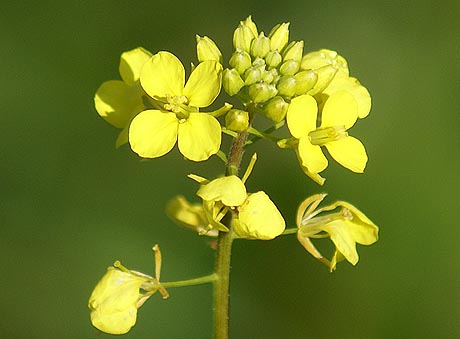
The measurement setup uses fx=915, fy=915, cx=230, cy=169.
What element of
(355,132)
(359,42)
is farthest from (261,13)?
(355,132)

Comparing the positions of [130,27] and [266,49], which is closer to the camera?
[266,49]

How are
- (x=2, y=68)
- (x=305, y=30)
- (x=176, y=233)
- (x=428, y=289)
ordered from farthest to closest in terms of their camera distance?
(x=305, y=30), (x=2, y=68), (x=176, y=233), (x=428, y=289)

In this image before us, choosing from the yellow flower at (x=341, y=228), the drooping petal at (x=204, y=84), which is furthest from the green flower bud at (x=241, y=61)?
the yellow flower at (x=341, y=228)

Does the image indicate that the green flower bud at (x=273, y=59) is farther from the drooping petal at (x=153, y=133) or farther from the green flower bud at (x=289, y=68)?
the drooping petal at (x=153, y=133)

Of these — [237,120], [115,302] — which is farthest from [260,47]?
[115,302]

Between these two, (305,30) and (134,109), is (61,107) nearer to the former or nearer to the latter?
(305,30)

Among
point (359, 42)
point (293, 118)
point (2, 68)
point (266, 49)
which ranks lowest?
point (293, 118)

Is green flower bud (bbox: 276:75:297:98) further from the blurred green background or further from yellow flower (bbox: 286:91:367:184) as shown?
the blurred green background

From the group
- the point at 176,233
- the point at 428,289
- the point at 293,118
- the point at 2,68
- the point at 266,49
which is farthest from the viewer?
the point at 2,68
